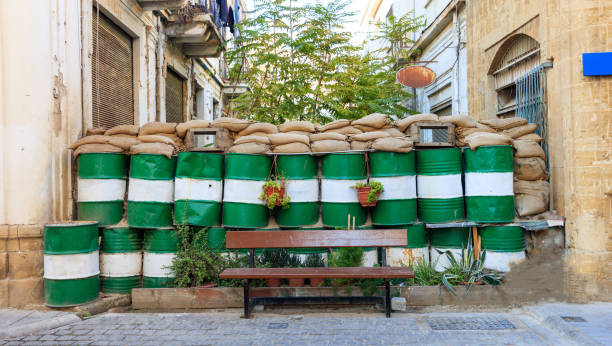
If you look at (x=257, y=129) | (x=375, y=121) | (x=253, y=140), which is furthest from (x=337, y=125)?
(x=253, y=140)

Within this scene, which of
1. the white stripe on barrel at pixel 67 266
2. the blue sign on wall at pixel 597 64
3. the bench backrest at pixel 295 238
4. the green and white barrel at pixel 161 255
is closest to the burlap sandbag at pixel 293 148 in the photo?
the bench backrest at pixel 295 238

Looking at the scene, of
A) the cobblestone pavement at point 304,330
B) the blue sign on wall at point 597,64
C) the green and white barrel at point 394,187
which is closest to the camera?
the cobblestone pavement at point 304,330

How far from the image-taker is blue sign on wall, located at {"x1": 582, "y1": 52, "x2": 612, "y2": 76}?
536cm

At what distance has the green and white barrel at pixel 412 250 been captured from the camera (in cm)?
569

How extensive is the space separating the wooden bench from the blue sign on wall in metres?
2.99

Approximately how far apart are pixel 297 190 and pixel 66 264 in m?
2.81

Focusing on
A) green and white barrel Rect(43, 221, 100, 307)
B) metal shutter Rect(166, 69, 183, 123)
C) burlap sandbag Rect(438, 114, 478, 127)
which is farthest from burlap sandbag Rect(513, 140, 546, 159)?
metal shutter Rect(166, 69, 183, 123)

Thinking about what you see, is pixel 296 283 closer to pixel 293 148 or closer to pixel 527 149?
pixel 293 148

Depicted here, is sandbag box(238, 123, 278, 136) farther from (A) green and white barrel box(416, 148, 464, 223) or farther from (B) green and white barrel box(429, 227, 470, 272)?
(B) green and white barrel box(429, 227, 470, 272)

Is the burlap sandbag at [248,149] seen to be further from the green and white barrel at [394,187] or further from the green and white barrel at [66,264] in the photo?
the green and white barrel at [66,264]

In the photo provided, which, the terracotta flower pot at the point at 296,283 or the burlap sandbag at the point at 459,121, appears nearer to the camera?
the terracotta flower pot at the point at 296,283

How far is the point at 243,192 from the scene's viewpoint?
556cm

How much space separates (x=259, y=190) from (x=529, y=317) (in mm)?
3406

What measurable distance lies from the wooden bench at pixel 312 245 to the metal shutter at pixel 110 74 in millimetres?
3583
